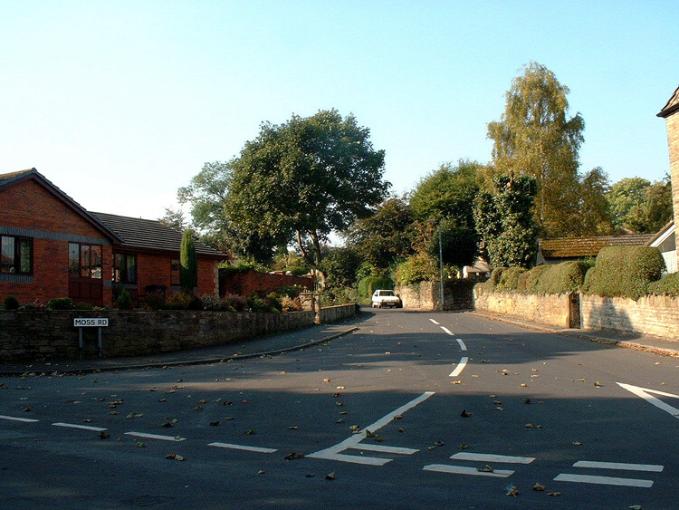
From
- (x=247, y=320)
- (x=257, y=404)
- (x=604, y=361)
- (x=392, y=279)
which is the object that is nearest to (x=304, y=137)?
(x=392, y=279)

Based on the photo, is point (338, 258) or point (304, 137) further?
point (338, 258)

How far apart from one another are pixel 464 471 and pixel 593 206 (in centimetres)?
5493

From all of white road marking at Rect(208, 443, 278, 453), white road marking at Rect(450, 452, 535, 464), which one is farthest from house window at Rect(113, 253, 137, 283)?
white road marking at Rect(450, 452, 535, 464)

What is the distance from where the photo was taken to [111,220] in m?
37.7

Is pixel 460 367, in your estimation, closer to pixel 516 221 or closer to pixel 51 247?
pixel 51 247

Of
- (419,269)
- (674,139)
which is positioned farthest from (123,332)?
(419,269)

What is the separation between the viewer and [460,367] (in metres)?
14.8

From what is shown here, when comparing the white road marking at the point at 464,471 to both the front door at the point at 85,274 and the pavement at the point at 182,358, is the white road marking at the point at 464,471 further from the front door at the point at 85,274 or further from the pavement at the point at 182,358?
the front door at the point at 85,274

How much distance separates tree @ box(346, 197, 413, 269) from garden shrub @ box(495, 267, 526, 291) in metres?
27.4

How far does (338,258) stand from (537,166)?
1178 inches

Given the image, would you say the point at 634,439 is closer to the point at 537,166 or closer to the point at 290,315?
the point at 290,315

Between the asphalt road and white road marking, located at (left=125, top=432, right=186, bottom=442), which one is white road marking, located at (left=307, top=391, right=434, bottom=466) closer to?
the asphalt road

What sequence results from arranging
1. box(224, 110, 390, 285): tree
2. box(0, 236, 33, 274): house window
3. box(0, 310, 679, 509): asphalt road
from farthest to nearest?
box(224, 110, 390, 285): tree → box(0, 236, 33, 274): house window → box(0, 310, 679, 509): asphalt road

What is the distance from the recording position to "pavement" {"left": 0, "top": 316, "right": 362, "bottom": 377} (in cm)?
1653
